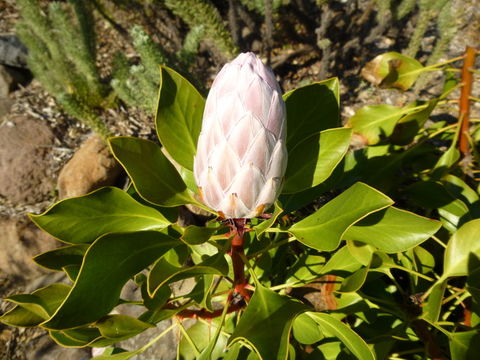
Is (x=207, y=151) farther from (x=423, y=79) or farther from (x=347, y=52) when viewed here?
(x=347, y=52)

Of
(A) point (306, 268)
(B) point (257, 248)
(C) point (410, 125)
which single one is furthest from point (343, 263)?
(C) point (410, 125)

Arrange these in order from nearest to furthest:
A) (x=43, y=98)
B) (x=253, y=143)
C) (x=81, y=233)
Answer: (x=253, y=143) < (x=81, y=233) < (x=43, y=98)

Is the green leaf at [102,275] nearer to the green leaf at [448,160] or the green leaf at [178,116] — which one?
the green leaf at [178,116]

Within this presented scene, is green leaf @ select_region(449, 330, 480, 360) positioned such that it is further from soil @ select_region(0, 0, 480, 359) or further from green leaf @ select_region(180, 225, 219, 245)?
soil @ select_region(0, 0, 480, 359)

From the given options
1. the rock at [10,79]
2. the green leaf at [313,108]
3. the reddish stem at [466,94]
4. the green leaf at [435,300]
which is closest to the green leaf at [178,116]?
the green leaf at [313,108]

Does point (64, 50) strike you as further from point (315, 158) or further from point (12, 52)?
point (315, 158)

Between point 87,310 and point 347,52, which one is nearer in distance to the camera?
point 87,310

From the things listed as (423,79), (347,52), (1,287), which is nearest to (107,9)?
(347,52)
